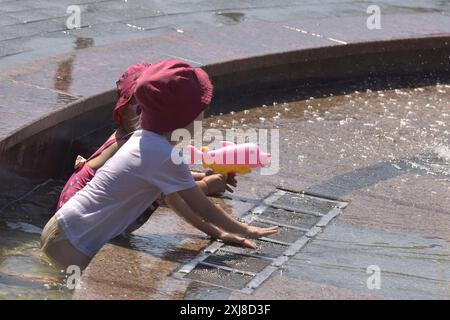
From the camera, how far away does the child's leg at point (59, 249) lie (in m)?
5.10

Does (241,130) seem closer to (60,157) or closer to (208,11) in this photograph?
(60,157)

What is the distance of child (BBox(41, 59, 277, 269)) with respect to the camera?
16.3 feet

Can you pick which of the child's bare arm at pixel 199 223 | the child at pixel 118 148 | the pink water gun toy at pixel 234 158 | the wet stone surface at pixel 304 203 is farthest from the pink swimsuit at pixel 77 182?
the wet stone surface at pixel 304 203

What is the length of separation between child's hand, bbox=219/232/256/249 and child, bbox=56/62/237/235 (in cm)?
50

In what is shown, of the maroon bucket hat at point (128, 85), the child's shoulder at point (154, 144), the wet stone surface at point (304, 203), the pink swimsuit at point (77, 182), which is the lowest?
the wet stone surface at point (304, 203)

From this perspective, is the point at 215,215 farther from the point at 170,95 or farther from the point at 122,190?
the point at 170,95

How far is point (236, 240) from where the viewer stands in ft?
17.2

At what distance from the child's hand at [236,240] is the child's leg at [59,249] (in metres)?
0.64

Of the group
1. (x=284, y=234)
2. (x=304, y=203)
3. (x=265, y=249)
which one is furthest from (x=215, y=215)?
(x=304, y=203)

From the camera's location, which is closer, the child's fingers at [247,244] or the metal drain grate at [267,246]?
the metal drain grate at [267,246]

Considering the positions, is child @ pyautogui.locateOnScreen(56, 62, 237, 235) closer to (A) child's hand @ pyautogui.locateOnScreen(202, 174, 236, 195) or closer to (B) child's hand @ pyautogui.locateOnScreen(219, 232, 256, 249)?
(A) child's hand @ pyautogui.locateOnScreen(202, 174, 236, 195)

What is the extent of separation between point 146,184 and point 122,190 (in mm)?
113

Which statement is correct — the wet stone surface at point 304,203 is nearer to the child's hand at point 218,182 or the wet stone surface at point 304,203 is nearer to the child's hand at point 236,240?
the child's hand at point 218,182

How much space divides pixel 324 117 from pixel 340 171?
1.15 metres
